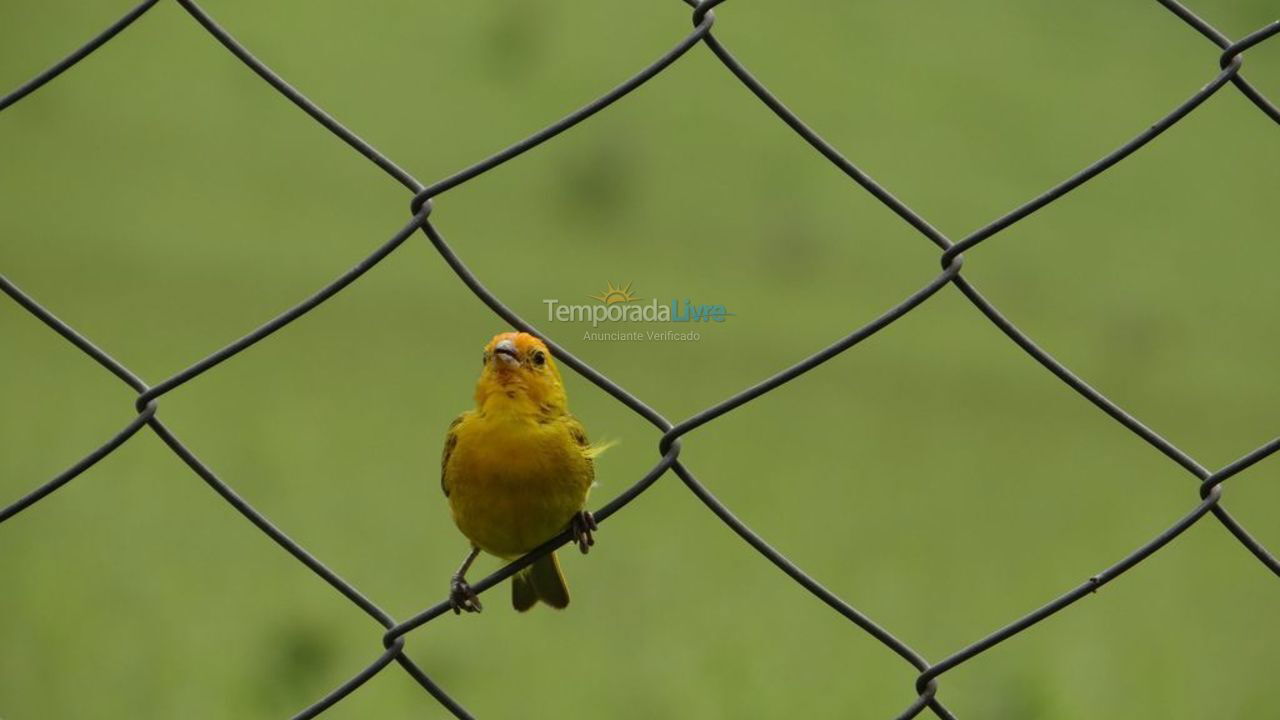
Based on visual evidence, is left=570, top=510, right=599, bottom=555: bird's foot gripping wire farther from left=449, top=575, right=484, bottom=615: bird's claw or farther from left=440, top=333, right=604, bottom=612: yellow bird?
left=449, top=575, right=484, bottom=615: bird's claw

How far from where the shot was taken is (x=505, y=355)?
1.97m

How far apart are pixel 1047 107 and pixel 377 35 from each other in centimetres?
224

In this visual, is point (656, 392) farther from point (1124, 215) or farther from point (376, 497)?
point (1124, 215)

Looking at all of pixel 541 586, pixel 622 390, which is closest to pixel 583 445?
pixel 541 586

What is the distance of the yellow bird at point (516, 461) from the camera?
6.21 feet

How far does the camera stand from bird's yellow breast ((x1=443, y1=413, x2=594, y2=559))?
6.21 ft

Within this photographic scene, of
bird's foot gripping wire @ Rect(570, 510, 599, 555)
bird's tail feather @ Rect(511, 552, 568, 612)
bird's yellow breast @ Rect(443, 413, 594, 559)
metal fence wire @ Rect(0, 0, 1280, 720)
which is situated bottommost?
metal fence wire @ Rect(0, 0, 1280, 720)

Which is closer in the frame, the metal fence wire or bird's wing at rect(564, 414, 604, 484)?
the metal fence wire

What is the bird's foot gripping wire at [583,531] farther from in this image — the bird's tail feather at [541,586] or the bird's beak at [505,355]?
the bird's tail feather at [541,586]

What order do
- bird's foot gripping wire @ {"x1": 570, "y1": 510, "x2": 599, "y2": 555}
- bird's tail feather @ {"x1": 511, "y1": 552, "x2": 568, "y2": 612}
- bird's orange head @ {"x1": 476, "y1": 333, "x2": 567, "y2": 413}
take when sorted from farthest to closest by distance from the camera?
bird's tail feather @ {"x1": 511, "y1": 552, "x2": 568, "y2": 612} < bird's orange head @ {"x1": 476, "y1": 333, "x2": 567, "y2": 413} < bird's foot gripping wire @ {"x1": 570, "y1": 510, "x2": 599, "y2": 555}

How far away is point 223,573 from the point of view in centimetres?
366

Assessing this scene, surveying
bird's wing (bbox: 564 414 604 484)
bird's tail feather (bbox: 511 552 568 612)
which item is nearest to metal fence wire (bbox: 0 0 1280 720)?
bird's wing (bbox: 564 414 604 484)

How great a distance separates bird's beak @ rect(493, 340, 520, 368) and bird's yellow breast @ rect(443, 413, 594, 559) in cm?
7

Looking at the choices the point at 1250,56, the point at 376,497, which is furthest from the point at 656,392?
the point at 1250,56
